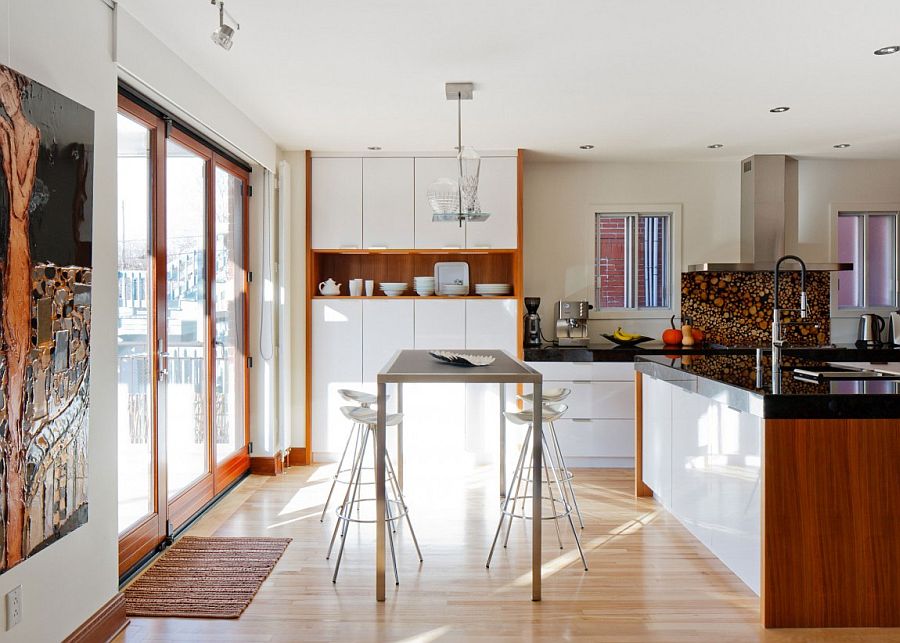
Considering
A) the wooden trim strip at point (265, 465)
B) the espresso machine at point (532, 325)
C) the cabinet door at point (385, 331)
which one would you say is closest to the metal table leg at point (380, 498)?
the wooden trim strip at point (265, 465)

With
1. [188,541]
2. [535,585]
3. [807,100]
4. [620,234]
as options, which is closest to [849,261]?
[620,234]

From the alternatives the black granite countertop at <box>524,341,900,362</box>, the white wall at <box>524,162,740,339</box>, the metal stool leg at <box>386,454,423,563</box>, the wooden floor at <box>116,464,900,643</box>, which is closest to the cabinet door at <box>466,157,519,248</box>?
the white wall at <box>524,162,740,339</box>

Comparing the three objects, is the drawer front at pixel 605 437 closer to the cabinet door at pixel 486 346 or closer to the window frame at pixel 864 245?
the cabinet door at pixel 486 346

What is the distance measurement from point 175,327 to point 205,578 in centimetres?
133

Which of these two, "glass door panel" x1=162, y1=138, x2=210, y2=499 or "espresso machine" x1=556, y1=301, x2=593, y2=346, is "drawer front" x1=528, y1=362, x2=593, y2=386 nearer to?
"espresso machine" x1=556, y1=301, x2=593, y2=346

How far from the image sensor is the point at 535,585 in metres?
3.01

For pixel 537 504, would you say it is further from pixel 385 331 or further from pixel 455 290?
pixel 455 290

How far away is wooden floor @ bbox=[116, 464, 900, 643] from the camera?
8.89 feet

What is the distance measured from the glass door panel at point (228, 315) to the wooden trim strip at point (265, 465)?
224 millimetres

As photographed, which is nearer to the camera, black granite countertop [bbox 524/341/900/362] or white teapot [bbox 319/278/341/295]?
black granite countertop [bbox 524/341/900/362]

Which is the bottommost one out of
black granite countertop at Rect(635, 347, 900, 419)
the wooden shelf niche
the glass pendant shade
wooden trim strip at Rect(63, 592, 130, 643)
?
wooden trim strip at Rect(63, 592, 130, 643)

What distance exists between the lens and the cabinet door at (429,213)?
5.50 m

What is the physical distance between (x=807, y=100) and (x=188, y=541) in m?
4.32

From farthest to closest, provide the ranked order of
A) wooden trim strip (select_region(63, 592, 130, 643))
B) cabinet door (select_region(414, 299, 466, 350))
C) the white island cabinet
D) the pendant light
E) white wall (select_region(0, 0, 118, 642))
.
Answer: cabinet door (select_region(414, 299, 466, 350)) → the white island cabinet → the pendant light → wooden trim strip (select_region(63, 592, 130, 643)) → white wall (select_region(0, 0, 118, 642))
